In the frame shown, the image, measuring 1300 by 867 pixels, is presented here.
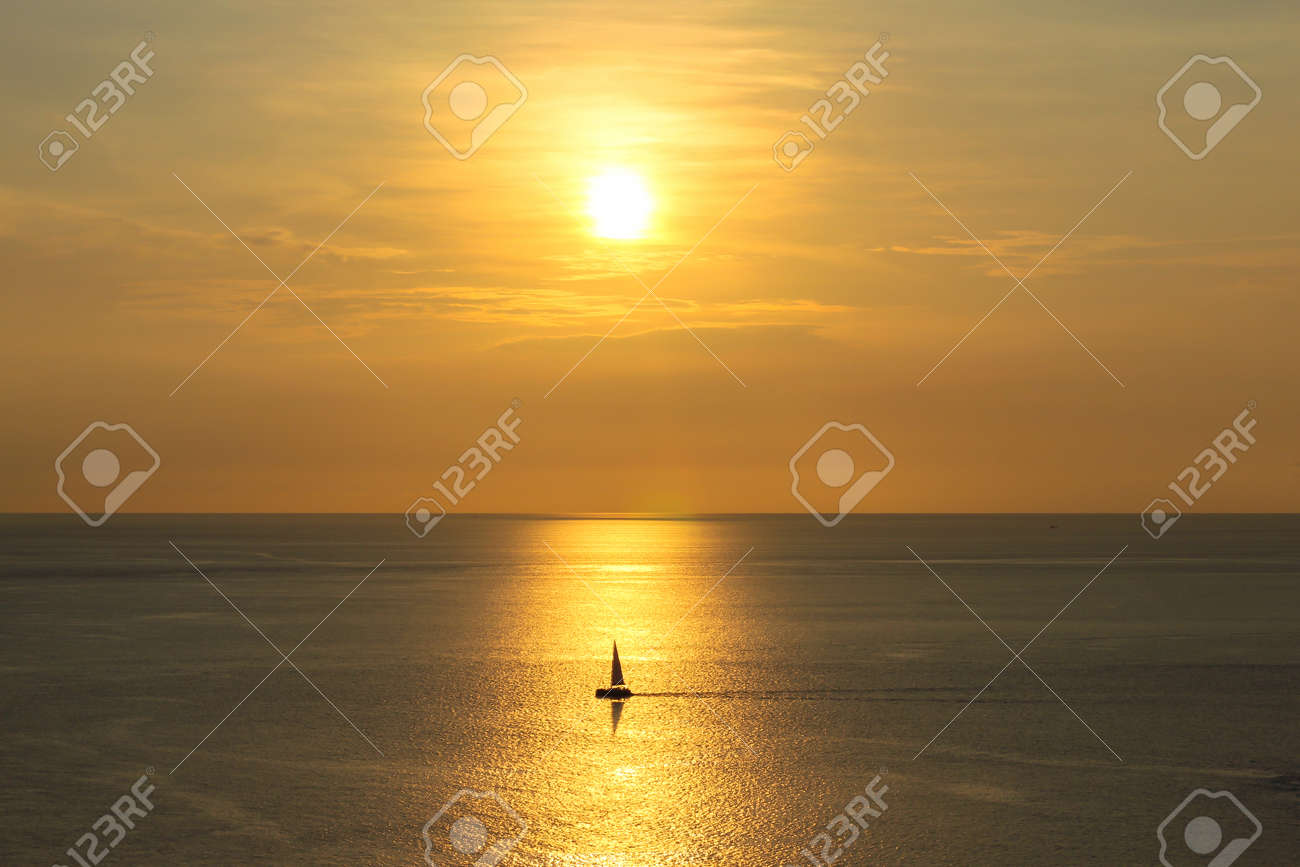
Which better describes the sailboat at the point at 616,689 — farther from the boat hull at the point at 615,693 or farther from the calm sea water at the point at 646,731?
the calm sea water at the point at 646,731

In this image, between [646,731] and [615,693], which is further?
[615,693]

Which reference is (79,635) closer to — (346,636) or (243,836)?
(346,636)

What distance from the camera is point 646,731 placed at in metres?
29.5

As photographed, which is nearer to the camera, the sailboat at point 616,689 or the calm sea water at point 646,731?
the calm sea water at point 646,731

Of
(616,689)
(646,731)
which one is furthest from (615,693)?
(646,731)

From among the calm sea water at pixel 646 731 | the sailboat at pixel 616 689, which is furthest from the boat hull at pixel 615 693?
the calm sea water at pixel 646 731

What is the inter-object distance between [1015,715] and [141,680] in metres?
24.5

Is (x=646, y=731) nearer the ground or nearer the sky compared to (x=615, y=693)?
nearer the ground

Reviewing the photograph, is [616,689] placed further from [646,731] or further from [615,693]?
[646,731]

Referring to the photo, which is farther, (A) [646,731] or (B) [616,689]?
(B) [616,689]

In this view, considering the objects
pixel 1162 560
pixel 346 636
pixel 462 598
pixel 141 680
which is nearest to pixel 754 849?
pixel 141 680

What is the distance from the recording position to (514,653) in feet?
151

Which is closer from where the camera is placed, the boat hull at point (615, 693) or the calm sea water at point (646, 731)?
the calm sea water at point (646, 731)

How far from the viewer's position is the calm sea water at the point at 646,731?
2058 cm
